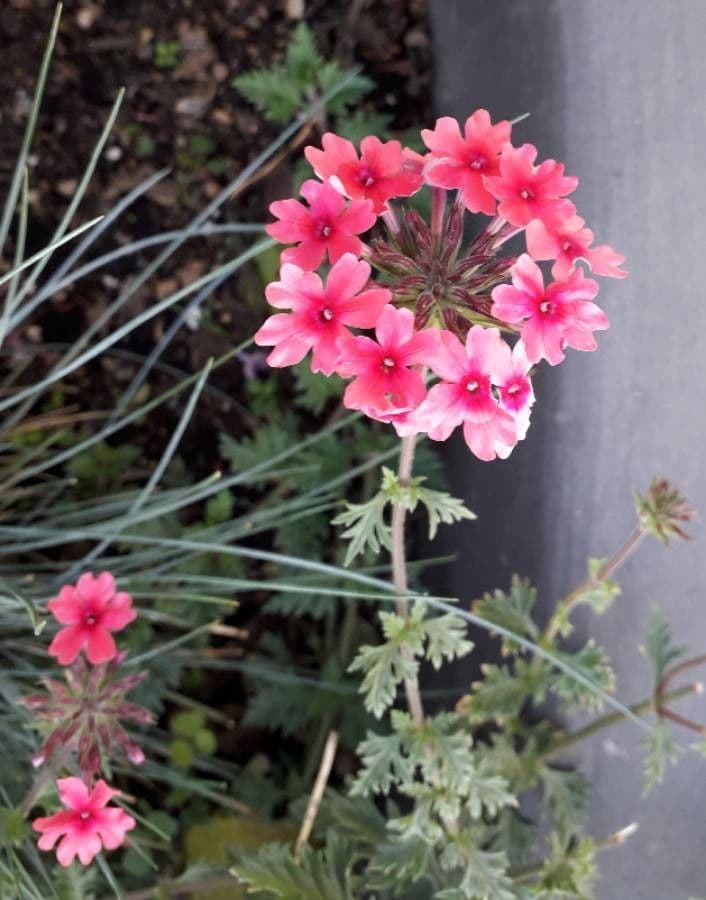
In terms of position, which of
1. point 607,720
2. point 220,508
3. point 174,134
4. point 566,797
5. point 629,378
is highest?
point 174,134

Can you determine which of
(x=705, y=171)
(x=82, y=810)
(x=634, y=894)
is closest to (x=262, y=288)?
(x=705, y=171)

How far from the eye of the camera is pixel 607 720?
1123mm

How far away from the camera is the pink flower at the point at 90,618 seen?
3.11ft

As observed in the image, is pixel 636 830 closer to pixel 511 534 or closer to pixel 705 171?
pixel 511 534

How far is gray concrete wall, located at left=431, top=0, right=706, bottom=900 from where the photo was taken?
1.11m

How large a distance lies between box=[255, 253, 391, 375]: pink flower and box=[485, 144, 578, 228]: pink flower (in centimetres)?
13

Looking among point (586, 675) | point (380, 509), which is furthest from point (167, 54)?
point (586, 675)

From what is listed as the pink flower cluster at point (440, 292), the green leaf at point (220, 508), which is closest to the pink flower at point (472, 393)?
the pink flower cluster at point (440, 292)

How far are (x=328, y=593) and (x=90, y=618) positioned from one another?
0.27 metres

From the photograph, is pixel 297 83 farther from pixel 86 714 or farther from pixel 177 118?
pixel 86 714

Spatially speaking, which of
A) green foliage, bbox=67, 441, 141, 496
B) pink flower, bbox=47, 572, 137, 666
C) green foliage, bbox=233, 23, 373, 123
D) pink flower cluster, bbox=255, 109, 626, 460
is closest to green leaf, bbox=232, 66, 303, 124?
green foliage, bbox=233, 23, 373, 123

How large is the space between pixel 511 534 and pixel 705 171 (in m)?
0.55

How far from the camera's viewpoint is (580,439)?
118cm

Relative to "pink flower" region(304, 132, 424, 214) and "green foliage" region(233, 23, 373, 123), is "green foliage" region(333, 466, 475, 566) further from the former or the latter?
"green foliage" region(233, 23, 373, 123)
